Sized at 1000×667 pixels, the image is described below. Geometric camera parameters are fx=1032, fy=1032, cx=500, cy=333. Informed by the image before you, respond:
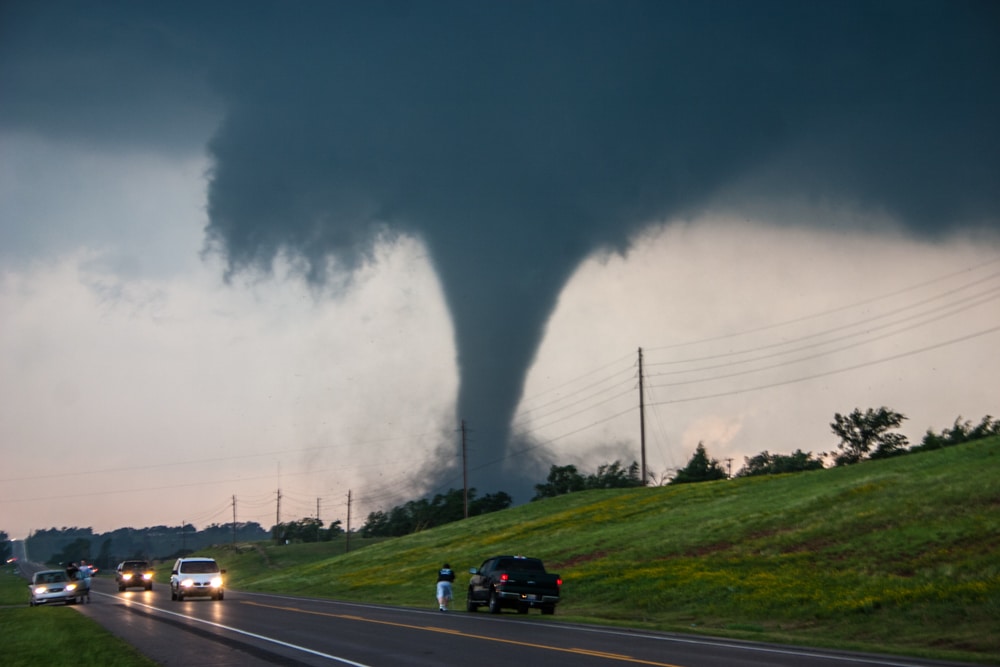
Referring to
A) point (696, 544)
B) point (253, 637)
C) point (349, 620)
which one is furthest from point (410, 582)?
point (253, 637)

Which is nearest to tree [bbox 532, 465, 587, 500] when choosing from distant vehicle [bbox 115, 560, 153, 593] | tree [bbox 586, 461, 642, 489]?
tree [bbox 586, 461, 642, 489]

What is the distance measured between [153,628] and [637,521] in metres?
43.8

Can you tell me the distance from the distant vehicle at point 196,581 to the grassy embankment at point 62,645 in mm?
14823

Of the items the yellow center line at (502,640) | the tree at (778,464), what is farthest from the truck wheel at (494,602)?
the tree at (778,464)

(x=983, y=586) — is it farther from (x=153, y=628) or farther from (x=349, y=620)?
(x=153, y=628)

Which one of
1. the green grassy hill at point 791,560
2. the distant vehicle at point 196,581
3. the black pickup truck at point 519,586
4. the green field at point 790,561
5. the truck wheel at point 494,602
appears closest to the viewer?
the green field at point 790,561

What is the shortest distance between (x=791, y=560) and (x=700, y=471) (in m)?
109

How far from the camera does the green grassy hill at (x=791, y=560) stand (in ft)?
93.4

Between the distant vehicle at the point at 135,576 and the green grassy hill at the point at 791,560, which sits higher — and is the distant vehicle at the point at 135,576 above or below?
below

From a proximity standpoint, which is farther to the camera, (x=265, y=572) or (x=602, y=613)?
(x=265, y=572)

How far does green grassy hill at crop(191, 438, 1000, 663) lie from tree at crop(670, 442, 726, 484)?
61.2 metres

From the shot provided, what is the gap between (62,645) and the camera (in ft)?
80.0

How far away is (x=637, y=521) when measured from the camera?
69.4 m

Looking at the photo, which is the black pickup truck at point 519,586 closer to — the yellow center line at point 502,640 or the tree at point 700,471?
the yellow center line at point 502,640
